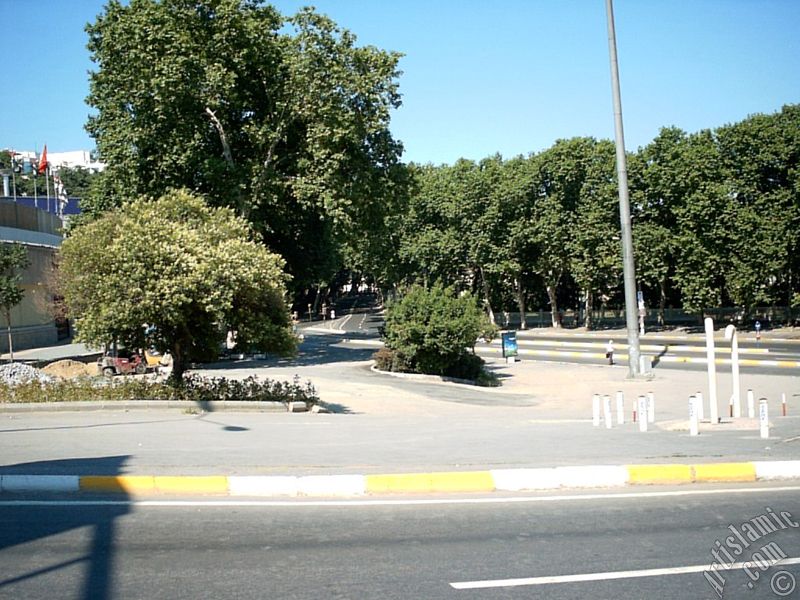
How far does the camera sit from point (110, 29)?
3466 cm

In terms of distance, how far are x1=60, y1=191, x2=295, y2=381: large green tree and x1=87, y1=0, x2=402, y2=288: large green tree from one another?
49.1 ft

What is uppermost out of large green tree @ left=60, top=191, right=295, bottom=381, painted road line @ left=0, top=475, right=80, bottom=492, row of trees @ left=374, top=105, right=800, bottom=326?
row of trees @ left=374, top=105, right=800, bottom=326

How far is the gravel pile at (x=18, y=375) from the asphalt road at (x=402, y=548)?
37.0ft

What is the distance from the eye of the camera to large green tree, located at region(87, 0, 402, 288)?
109 ft

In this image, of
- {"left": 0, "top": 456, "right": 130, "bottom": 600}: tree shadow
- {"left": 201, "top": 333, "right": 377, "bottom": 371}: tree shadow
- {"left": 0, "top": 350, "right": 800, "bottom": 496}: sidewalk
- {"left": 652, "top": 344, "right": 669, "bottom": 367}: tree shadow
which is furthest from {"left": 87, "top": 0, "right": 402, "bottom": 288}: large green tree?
{"left": 0, "top": 456, "right": 130, "bottom": 600}: tree shadow

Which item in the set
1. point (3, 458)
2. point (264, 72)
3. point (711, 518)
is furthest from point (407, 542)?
point (264, 72)

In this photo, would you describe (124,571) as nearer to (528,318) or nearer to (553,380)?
(553,380)

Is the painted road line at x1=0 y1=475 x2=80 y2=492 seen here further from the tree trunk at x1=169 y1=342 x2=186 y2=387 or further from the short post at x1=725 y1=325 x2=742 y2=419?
the short post at x1=725 y1=325 x2=742 y2=419

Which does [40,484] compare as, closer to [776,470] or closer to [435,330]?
[776,470]

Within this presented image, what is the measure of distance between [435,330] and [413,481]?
20.3m

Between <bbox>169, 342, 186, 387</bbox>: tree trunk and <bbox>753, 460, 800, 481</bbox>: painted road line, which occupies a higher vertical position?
<bbox>169, 342, 186, 387</bbox>: tree trunk

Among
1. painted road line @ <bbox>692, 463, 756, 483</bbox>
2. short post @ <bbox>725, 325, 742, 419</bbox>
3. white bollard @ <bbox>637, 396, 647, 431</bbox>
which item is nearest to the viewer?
painted road line @ <bbox>692, 463, 756, 483</bbox>

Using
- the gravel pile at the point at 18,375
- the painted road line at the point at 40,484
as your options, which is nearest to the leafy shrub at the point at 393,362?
the gravel pile at the point at 18,375

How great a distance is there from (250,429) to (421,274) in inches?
2599
